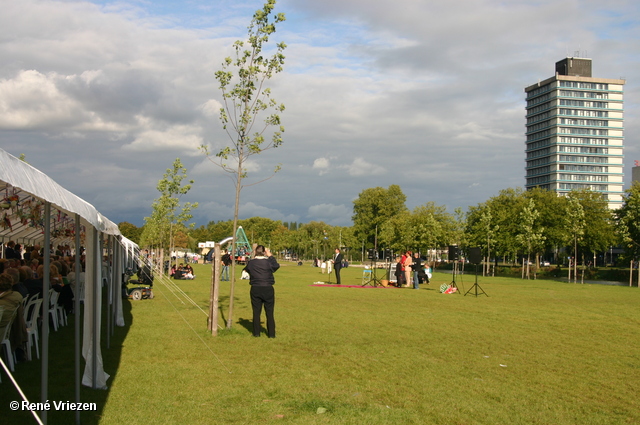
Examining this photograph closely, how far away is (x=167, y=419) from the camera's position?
6160 mm

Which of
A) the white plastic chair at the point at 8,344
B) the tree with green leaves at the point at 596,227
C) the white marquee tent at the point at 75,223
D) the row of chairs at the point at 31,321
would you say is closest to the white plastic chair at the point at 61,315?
the row of chairs at the point at 31,321

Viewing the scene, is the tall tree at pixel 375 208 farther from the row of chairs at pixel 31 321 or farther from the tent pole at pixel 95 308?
the tent pole at pixel 95 308

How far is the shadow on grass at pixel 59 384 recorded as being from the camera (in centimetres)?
608

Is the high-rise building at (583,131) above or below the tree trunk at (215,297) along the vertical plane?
above

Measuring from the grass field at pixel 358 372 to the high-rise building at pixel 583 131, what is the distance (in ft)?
462

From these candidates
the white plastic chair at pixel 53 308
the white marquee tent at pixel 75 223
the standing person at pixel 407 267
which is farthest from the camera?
the standing person at pixel 407 267

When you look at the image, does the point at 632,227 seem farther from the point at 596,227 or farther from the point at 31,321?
the point at 31,321

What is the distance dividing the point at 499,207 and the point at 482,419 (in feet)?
238

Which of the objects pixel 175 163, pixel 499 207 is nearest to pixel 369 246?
pixel 499 207

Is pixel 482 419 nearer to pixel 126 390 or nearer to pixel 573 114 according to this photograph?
pixel 126 390

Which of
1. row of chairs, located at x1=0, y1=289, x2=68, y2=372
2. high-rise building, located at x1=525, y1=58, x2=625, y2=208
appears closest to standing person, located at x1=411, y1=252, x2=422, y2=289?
row of chairs, located at x1=0, y1=289, x2=68, y2=372

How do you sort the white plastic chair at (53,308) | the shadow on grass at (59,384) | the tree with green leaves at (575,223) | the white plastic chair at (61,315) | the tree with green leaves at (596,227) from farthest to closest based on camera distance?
1. the tree with green leaves at (596,227)
2. the tree with green leaves at (575,223)
3. the white plastic chair at (61,315)
4. the white plastic chair at (53,308)
5. the shadow on grass at (59,384)

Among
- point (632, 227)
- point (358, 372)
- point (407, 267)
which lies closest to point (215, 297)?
point (358, 372)

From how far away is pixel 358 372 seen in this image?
870 cm
